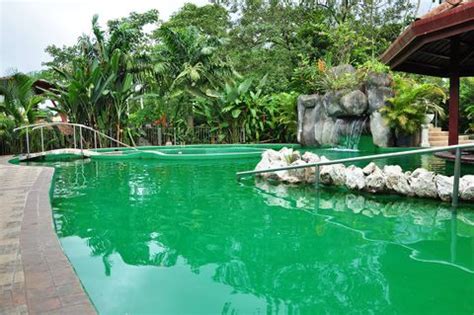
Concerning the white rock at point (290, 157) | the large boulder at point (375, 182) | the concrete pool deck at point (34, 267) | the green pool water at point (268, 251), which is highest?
the white rock at point (290, 157)

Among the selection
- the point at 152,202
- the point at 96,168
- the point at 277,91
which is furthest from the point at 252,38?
the point at 152,202

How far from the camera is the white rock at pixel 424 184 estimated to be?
5972 millimetres

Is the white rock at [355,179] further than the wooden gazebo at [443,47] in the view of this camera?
Yes

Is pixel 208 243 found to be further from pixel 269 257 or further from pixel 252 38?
pixel 252 38

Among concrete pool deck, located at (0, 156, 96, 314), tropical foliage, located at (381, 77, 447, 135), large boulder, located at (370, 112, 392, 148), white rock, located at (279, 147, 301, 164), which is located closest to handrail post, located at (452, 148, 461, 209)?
white rock, located at (279, 147, 301, 164)

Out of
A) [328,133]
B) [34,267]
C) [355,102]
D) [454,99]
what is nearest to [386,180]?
[454,99]

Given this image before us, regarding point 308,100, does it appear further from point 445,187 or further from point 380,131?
point 445,187

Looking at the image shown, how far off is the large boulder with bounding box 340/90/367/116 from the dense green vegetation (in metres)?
0.71

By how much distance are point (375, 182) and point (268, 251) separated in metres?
3.40

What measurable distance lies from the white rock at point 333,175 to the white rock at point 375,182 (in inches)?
19.4

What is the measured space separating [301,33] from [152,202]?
17.8m

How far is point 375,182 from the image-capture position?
21.7 ft

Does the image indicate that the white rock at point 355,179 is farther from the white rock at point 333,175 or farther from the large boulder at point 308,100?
the large boulder at point 308,100

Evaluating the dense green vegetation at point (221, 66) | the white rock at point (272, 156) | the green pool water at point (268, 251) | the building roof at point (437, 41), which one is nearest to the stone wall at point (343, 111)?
the dense green vegetation at point (221, 66)
